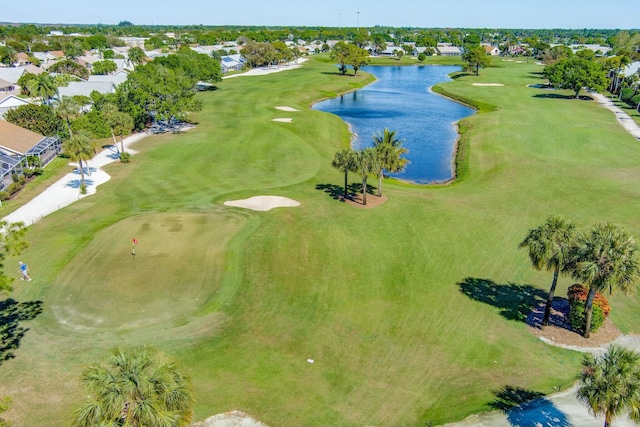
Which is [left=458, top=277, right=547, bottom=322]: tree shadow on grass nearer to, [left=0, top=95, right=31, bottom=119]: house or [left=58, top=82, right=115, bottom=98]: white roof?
[left=0, top=95, right=31, bottom=119]: house

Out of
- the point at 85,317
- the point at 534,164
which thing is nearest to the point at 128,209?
the point at 85,317

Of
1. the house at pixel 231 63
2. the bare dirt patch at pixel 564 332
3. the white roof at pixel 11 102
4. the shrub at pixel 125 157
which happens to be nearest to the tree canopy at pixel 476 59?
the house at pixel 231 63

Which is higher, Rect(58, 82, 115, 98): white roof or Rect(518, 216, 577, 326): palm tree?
Rect(58, 82, 115, 98): white roof

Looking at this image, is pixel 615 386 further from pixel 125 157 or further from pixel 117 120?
pixel 117 120

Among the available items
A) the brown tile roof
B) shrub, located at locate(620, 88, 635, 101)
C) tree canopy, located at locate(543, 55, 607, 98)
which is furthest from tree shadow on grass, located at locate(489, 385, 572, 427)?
shrub, located at locate(620, 88, 635, 101)

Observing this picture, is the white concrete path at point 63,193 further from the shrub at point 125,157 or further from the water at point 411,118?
the water at point 411,118

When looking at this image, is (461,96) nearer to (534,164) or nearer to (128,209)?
(534,164)

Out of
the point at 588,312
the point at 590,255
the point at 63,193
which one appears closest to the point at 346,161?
the point at 590,255
